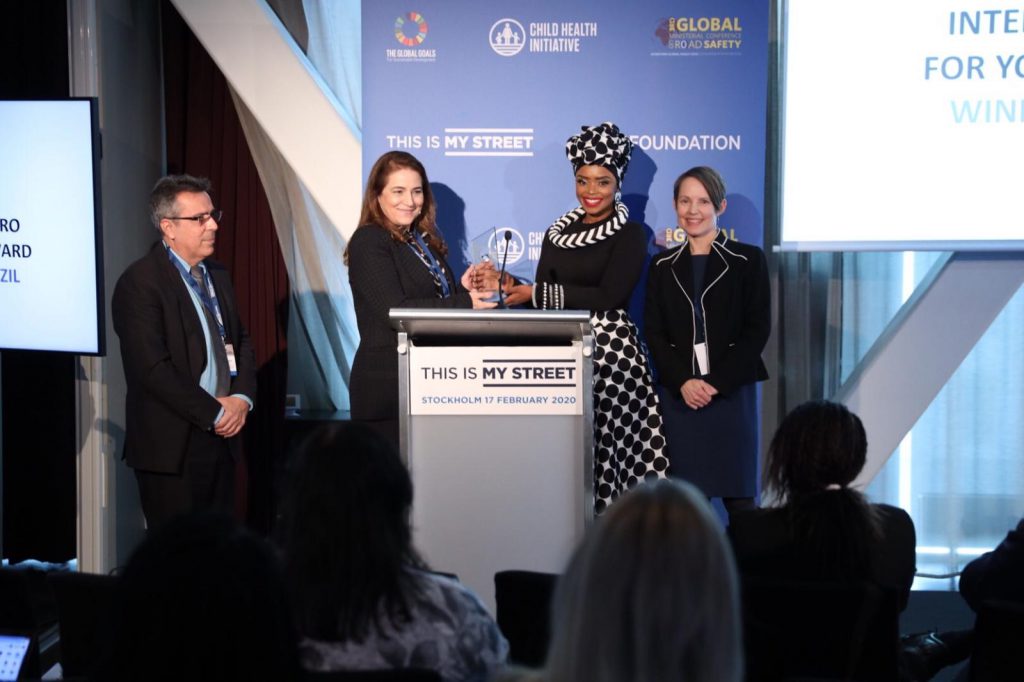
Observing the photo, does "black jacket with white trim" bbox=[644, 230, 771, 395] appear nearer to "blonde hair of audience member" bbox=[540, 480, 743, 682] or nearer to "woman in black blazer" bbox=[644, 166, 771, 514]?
"woman in black blazer" bbox=[644, 166, 771, 514]

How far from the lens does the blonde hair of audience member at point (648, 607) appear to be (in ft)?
4.16

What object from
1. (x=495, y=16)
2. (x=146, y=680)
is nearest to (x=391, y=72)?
(x=495, y=16)

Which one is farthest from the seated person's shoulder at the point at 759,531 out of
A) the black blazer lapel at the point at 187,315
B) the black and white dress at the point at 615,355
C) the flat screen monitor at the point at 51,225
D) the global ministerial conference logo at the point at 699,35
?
the global ministerial conference logo at the point at 699,35

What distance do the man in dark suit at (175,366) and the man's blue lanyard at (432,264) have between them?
2.45 feet

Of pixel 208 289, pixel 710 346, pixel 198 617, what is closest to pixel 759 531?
pixel 198 617

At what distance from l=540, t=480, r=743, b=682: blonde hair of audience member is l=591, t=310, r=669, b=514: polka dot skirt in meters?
2.92

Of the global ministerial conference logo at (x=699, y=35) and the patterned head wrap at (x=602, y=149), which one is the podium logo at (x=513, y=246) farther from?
the global ministerial conference logo at (x=699, y=35)

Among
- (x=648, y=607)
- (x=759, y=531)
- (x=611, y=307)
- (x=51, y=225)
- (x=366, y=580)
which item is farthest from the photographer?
(x=611, y=307)

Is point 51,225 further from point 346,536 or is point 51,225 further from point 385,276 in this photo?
point 346,536

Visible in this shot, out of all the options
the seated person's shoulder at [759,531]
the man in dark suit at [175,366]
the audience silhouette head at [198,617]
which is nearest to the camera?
the audience silhouette head at [198,617]

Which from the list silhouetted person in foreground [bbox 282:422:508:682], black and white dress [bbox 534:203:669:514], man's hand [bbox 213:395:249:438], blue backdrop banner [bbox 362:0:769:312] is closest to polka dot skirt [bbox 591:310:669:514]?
black and white dress [bbox 534:203:669:514]

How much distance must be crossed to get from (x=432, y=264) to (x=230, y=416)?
92 cm

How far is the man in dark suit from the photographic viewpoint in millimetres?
3805

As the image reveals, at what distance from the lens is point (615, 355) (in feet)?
13.9
